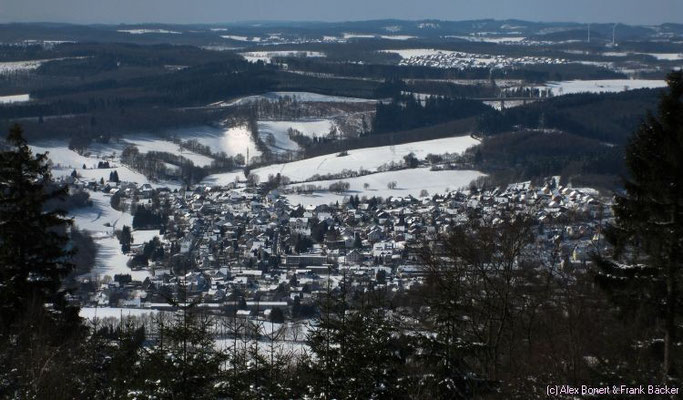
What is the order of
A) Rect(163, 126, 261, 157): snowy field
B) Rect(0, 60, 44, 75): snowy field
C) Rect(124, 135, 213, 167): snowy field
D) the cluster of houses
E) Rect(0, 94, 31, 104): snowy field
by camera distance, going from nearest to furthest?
the cluster of houses → Rect(124, 135, 213, 167): snowy field → Rect(163, 126, 261, 157): snowy field → Rect(0, 94, 31, 104): snowy field → Rect(0, 60, 44, 75): snowy field

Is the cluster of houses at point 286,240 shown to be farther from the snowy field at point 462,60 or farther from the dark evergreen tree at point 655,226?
the snowy field at point 462,60

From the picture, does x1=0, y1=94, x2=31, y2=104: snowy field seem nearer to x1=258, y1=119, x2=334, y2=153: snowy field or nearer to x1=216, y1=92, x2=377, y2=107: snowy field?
x1=216, y1=92, x2=377, y2=107: snowy field

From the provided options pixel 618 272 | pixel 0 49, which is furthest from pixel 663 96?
pixel 0 49

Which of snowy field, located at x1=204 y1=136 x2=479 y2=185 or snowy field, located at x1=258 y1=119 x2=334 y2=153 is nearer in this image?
snowy field, located at x1=204 y1=136 x2=479 y2=185

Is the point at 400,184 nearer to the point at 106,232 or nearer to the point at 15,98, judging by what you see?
the point at 106,232

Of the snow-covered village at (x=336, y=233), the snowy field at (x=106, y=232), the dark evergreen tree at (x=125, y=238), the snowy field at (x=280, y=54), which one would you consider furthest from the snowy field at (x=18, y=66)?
the dark evergreen tree at (x=125, y=238)

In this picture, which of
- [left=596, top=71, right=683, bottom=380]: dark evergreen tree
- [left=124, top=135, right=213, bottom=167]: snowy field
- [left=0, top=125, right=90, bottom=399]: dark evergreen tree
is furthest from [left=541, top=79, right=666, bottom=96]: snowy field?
[left=0, top=125, right=90, bottom=399]: dark evergreen tree

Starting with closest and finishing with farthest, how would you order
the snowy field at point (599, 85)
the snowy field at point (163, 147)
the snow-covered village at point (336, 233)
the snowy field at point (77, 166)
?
the snow-covered village at point (336, 233), the snowy field at point (77, 166), the snowy field at point (163, 147), the snowy field at point (599, 85)
